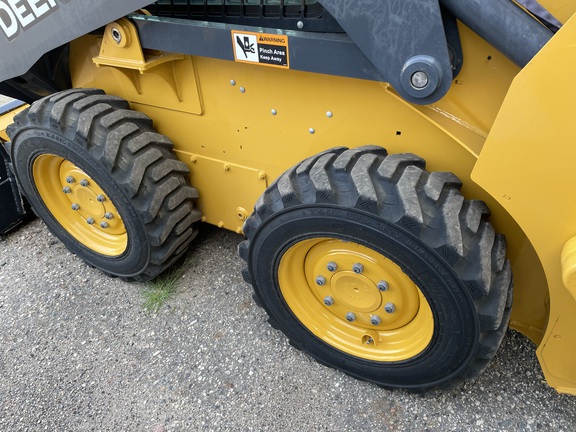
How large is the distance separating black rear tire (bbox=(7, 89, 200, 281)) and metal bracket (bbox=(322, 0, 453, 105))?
113cm

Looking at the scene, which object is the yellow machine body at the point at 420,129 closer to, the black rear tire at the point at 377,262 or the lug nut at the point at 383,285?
the black rear tire at the point at 377,262

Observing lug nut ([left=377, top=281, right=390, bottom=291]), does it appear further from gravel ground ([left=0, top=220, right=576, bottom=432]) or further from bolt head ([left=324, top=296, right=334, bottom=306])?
gravel ground ([left=0, top=220, right=576, bottom=432])

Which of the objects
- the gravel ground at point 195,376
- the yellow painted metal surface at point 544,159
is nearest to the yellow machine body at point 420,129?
the yellow painted metal surface at point 544,159

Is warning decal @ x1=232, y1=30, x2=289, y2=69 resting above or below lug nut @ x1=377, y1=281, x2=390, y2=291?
above

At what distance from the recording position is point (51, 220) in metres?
2.61

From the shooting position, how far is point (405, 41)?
1330 mm

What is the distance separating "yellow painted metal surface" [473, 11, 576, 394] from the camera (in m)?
1.15

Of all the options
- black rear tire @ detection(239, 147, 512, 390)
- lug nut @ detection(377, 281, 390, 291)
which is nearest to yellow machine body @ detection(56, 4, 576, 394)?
black rear tire @ detection(239, 147, 512, 390)

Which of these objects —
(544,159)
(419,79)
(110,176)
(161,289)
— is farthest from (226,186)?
(544,159)

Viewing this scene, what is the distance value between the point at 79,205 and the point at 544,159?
218 centimetres

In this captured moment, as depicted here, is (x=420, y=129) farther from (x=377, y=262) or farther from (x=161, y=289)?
(x=161, y=289)

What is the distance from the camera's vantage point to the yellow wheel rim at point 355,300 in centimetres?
173

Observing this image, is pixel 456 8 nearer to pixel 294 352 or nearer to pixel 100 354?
pixel 294 352

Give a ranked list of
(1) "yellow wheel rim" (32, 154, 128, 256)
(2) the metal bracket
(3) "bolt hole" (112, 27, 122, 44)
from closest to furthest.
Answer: (2) the metal bracket, (3) "bolt hole" (112, 27, 122, 44), (1) "yellow wheel rim" (32, 154, 128, 256)
